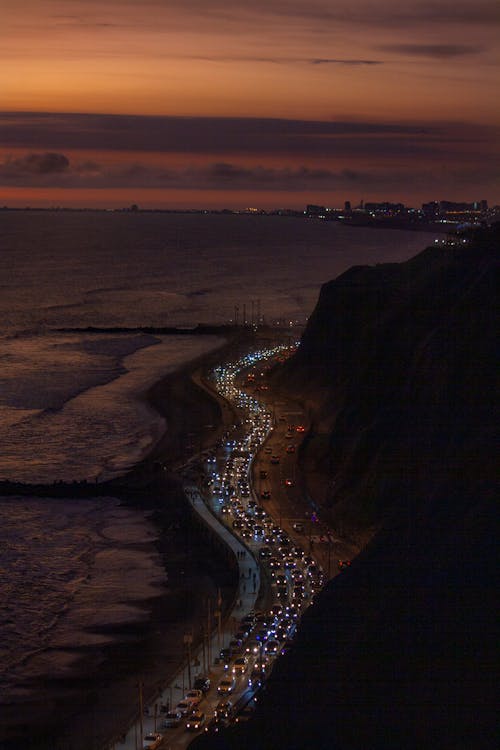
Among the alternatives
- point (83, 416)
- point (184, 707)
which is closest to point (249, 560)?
point (184, 707)

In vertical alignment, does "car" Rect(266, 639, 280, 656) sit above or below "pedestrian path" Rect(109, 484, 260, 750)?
above

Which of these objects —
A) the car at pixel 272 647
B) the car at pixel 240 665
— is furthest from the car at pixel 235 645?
the car at pixel 272 647

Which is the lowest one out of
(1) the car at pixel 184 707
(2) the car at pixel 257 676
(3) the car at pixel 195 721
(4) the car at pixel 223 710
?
(1) the car at pixel 184 707

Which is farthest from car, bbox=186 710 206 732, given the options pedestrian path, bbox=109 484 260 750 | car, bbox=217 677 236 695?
car, bbox=217 677 236 695

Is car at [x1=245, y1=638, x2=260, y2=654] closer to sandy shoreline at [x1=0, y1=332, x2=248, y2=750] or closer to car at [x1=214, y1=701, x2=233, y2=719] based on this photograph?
sandy shoreline at [x1=0, y1=332, x2=248, y2=750]

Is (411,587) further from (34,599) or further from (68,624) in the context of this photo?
(34,599)

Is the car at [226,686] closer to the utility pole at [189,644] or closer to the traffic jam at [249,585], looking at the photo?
the traffic jam at [249,585]

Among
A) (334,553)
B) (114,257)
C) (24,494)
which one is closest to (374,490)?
(334,553)
